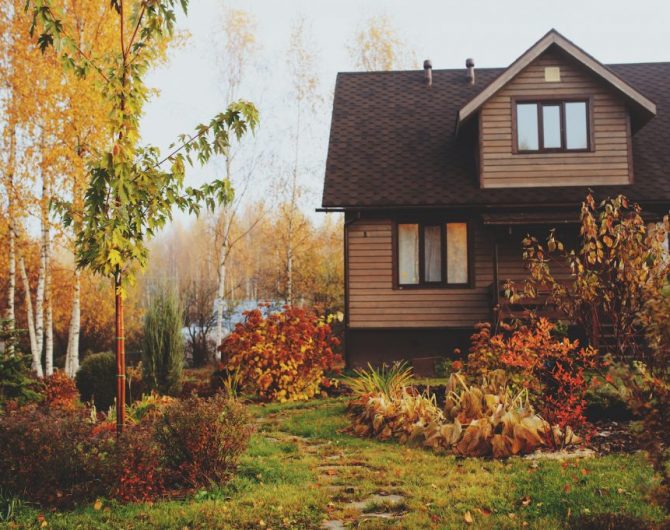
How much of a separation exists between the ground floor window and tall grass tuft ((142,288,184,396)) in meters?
5.28

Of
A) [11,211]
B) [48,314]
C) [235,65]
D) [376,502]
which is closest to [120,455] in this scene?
[376,502]

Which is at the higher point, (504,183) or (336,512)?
(504,183)

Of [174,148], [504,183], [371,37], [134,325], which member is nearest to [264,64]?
[371,37]

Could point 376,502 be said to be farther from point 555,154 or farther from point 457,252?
point 555,154

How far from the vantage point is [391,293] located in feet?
50.0

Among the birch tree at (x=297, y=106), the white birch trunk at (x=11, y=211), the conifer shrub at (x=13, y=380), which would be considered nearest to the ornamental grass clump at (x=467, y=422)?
the conifer shrub at (x=13, y=380)

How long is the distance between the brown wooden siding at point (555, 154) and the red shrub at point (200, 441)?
10.5 meters

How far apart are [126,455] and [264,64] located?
759 inches

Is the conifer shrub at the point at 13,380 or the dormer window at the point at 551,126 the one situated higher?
the dormer window at the point at 551,126

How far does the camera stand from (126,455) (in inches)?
225

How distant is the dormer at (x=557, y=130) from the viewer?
49.9ft

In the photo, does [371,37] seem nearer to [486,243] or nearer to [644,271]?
[486,243]

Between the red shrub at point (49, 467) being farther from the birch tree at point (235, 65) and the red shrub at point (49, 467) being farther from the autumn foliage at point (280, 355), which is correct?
the birch tree at point (235, 65)

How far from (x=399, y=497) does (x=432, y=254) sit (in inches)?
397
